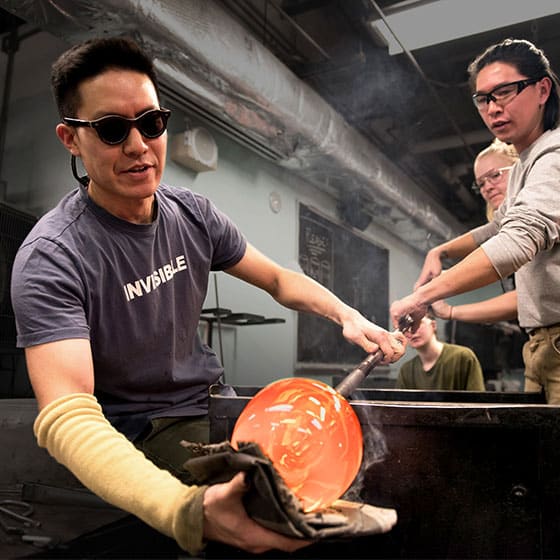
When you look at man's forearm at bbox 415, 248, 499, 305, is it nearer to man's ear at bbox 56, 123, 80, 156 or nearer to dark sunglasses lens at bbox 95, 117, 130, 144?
dark sunglasses lens at bbox 95, 117, 130, 144

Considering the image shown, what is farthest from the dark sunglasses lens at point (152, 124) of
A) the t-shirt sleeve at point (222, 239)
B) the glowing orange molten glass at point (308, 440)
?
the glowing orange molten glass at point (308, 440)

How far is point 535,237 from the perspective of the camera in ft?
6.18

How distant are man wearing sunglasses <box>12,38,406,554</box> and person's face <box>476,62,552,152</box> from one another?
1.02m

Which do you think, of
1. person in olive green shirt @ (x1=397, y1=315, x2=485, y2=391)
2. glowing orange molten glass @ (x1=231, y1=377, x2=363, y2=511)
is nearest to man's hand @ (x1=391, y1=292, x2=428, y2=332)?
glowing orange molten glass @ (x1=231, y1=377, x2=363, y2=511)

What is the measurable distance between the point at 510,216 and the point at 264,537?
1498 mm

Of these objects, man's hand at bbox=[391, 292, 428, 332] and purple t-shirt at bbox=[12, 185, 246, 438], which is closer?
purple t-shirt at bbox=[12, 185, 246, 438]

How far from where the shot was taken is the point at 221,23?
3.40 metres

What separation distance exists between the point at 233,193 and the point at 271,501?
4.48 m

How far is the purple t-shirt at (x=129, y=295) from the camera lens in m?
1.42

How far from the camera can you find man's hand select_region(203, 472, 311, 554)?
91 centimetres

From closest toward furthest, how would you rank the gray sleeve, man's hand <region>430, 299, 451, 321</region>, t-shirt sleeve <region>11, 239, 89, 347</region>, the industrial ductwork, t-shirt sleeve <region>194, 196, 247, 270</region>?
t-shirt sleeve <region>11, 239, 89, 347</region> < the gray sleeve < t-shirt sleeve <region>194, 196, 247, 270</region> < man's hand <region>430, 299, 451, 321</region> < the industrial ductwork

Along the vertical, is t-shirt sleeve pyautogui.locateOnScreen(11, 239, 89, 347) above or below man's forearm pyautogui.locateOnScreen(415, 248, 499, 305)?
below

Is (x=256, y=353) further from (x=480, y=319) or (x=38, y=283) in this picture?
(x=38, y=283)

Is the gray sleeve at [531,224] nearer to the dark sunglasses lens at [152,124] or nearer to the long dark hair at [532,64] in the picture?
the long dark hair at [532,64]
